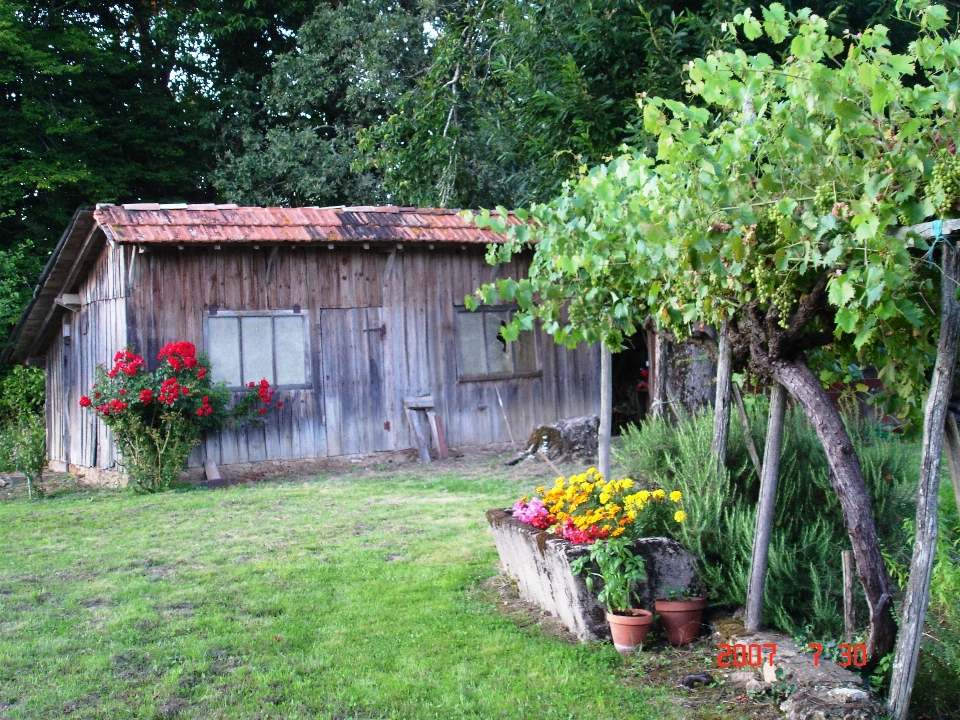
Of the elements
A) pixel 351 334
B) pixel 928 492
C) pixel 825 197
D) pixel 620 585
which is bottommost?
pixel 620 585

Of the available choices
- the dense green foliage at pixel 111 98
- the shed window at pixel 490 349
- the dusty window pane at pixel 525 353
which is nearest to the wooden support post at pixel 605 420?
the shed window at pixel 490 349

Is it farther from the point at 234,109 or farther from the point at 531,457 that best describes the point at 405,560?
the point at 234,109

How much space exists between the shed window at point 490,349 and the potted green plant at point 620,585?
8.20m

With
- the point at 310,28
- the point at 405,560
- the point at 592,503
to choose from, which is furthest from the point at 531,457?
the point at 310,28

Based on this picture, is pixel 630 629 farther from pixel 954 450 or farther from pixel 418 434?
pixel 418 434

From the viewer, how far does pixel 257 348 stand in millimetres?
11414

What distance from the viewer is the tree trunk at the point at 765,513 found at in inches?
169

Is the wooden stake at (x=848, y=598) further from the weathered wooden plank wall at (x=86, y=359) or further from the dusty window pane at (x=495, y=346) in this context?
the dusty window pane at (x=495, y=346)

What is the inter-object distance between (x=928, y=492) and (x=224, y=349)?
9.24m

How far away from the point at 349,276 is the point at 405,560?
6122 millimetres

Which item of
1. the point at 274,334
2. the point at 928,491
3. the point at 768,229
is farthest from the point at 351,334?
the point at 928,491

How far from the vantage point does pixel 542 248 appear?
16.7 ft

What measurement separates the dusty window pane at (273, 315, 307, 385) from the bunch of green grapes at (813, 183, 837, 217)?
897 centimetres
